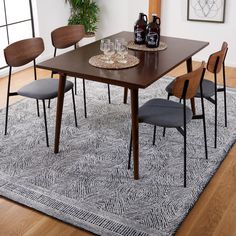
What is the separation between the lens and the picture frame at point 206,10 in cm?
503

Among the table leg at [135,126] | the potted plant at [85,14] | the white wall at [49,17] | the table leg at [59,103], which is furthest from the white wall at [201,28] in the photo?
the table leg at [135,126]

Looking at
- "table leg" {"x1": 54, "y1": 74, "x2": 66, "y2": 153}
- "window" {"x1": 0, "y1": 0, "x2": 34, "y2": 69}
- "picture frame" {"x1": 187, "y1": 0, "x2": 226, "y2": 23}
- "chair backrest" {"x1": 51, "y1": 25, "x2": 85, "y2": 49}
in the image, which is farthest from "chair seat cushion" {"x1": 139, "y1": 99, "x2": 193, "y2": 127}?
"window" {"x1": 0, "y1": 0, "x2": 34, "y2": 69}

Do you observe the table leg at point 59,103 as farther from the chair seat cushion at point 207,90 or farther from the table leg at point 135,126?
the chair seat cushion at point 207,90

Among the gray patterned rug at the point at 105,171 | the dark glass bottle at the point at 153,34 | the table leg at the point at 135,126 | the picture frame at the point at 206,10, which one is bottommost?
the gray patterned rug at the point at 105,171

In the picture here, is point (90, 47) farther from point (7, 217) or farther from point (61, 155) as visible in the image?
point (7, 217)

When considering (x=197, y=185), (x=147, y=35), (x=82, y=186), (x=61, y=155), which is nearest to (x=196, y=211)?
(x=197, y=185)

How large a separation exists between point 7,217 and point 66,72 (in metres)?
1.02

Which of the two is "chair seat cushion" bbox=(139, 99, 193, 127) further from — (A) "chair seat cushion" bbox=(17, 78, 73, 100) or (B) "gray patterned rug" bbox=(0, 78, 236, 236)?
(A) "chair seat cushion" bbox=(17, 78, 73, 100)

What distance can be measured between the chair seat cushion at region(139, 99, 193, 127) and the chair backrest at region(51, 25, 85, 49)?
4.19ft

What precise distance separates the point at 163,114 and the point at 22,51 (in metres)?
1.34

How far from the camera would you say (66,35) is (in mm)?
3904

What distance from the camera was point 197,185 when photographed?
2.79 meters

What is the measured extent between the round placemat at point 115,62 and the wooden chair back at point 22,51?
661mm

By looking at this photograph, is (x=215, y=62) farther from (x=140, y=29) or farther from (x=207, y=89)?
(x=140, y=29)
